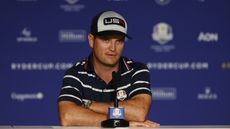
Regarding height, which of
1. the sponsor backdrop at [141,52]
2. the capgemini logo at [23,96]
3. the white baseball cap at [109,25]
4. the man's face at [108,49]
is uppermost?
the white baseball cap at [109,25]

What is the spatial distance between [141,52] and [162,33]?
0.84 ft

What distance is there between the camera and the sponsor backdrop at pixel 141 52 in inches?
211

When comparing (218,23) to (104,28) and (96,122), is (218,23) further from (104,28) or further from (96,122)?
(96,122)

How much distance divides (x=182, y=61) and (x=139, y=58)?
39 cm

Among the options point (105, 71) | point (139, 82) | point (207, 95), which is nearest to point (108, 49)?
point (105, 71)

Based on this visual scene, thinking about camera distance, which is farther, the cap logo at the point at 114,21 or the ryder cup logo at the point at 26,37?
the ryder cup logo at the point at 26,37

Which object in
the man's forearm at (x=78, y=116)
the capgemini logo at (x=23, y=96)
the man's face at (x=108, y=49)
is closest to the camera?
the man's forearm at (x=78, y=116)

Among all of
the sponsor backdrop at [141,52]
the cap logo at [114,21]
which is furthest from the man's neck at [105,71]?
the sponsor backdrop at [141,52]

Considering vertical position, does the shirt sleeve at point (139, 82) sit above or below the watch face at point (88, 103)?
above

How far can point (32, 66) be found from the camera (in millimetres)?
5355

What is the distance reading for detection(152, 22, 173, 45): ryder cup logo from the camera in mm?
5430

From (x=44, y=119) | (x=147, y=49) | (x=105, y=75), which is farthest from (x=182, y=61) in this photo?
(x=105, y=75)

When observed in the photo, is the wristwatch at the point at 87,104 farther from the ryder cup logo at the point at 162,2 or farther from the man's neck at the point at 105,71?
the ryder cup logo at the point at 162,2

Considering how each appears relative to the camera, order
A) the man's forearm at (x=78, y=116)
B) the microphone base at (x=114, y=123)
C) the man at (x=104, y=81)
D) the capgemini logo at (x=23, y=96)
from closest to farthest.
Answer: the microphone base at (x=114, y=123) → the man's forearm at (x=78, y=116) → the man at (x=104, y=81) → the capgemini logo at (x=23, y=96)
